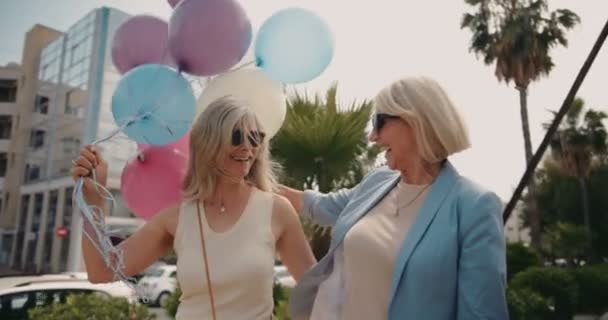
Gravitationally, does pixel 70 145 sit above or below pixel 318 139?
below

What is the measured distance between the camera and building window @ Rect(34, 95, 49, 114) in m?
29.5

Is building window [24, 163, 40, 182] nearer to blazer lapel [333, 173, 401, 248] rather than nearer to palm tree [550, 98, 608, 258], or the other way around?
palm tree [550, 98, 608, 258]

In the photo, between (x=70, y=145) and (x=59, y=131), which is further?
(x=59, y=131)

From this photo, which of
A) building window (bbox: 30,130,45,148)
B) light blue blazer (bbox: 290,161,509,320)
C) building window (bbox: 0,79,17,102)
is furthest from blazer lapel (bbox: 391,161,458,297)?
building window (bbox: 0,79,17,102)

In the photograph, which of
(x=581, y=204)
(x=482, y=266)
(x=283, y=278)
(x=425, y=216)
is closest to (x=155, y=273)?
(x=283, y=278)

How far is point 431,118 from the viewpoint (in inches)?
59.8

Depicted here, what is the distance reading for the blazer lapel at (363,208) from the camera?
1662 millimetres

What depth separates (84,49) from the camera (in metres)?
23.2

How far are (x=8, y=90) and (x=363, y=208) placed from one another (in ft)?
125

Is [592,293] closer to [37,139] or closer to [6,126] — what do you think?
[37,139]

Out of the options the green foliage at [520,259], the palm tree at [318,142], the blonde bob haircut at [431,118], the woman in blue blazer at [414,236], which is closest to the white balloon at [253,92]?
the woman in blue blazer at [414,236]

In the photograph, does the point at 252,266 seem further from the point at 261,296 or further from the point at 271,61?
the point at 271,61

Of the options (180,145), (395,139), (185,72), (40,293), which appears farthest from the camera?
(40,293)

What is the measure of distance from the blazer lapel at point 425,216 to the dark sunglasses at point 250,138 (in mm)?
624
